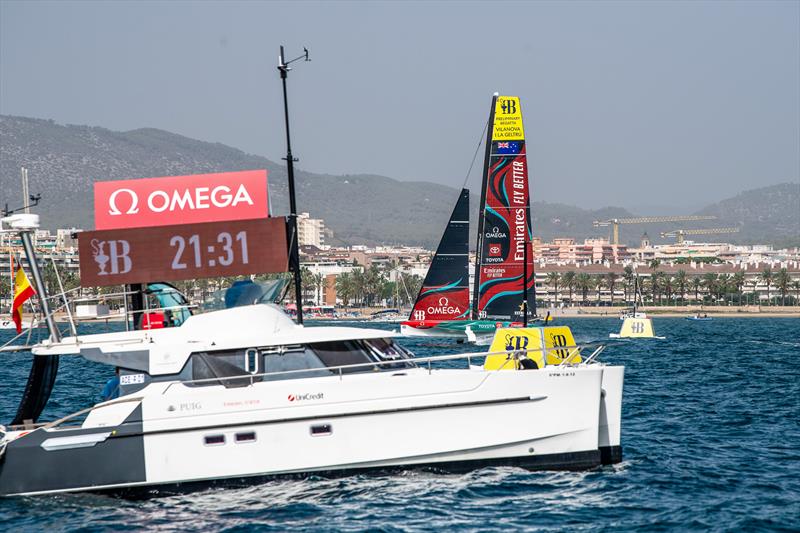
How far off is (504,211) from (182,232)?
Answer: 33305 mm

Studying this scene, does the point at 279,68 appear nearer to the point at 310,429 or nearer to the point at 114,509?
the point at 310,429

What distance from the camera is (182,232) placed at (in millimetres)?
17047

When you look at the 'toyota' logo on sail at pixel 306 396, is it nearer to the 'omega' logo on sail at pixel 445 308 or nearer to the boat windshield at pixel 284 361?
the boat windshield at pixel 284 361

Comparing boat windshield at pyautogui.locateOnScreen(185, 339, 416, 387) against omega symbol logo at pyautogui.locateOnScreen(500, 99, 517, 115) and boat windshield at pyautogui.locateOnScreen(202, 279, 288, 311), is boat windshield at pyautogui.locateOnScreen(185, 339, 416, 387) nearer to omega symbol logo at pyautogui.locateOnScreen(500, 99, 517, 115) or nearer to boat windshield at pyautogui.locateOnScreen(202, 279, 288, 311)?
boat windshield at pyautogui.locateOnScreen(202, 279, 288, 311)

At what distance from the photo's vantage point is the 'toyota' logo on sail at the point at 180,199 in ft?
56.3

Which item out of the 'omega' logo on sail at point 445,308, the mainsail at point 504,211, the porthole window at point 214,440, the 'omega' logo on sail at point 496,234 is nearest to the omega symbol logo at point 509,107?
the mainsail at point 504,211

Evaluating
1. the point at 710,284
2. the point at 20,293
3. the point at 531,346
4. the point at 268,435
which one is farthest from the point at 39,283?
the point at 710,284

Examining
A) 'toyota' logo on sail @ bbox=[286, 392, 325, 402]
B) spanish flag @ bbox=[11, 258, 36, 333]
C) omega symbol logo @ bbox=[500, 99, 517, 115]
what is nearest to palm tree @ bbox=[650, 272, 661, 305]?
omega symbol logo @ bbox=[500, 99, 517, 115]

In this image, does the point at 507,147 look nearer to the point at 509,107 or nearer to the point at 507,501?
the point at 509,107

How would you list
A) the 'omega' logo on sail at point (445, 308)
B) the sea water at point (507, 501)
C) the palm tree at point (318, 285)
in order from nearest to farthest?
the sea water at point (507, 501), the 'omega' logo on sail at point (445, 308), the palm tree at point (318, 285)

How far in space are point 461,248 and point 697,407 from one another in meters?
25.9

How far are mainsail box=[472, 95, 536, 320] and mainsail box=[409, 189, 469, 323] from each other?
1.70 meters

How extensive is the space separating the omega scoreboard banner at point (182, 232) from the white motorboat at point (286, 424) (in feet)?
4.51

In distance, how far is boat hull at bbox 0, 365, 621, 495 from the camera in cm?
1566
